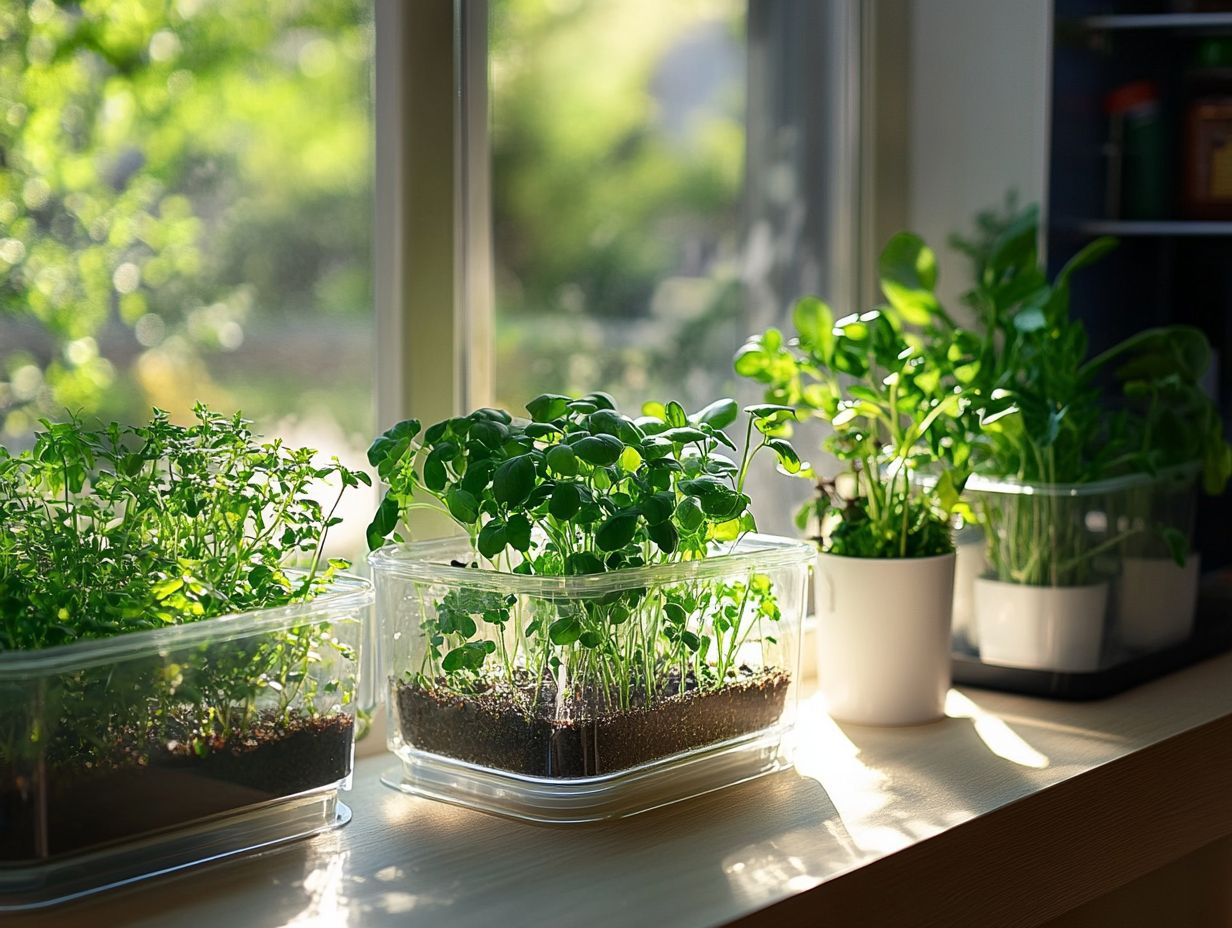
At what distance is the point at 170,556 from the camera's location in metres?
1.01

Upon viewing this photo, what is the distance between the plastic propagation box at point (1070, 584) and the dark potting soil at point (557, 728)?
1.35 ft

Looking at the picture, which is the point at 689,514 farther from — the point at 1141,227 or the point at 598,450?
the point at 1141,227

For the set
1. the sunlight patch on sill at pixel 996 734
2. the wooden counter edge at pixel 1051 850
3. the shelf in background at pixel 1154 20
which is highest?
the shelf in background at pixel 1154 20

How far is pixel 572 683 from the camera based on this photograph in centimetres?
109

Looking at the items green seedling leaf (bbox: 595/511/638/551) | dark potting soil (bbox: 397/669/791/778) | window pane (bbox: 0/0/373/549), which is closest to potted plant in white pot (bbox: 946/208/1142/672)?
dark potting soil (bbox: 397/669/791/778)

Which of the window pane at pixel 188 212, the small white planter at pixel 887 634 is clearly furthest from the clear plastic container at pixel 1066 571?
the window pane at pixel 188 212

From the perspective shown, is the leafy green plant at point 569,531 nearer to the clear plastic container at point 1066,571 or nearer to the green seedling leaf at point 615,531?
the green seedling leaf at point 615,531

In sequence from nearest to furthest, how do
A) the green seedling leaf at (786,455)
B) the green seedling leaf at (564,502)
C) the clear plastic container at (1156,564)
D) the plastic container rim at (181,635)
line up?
1. the plastic container rim at (181,635)
2. the green seedling leaf at (564,502)
3. the green seedling leaf at (786,455)
4. the clear plastic container at (1156,564)

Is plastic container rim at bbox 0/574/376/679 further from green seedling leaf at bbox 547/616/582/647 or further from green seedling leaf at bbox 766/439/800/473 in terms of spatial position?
green seedling leaf at bbox 766/439/800/473

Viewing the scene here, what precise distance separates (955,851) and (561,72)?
82 cm

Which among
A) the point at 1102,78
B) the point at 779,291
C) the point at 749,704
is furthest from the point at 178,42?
the point at 1102,78

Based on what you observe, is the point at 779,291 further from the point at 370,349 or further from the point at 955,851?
the point at 955,851

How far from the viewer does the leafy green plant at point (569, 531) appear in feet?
3.45

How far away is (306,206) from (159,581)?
Answer: 0.40 meters
